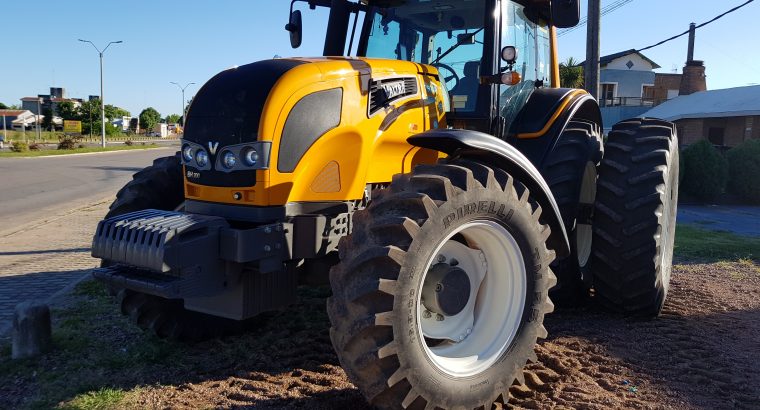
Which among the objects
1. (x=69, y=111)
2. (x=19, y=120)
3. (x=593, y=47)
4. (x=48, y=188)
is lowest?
(x=48, y=188)

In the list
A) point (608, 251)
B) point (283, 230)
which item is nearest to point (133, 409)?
point (283, 230)

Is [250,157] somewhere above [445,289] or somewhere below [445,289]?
above

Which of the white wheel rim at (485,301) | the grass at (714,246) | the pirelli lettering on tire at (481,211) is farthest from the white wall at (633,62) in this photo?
the pirelli lettering on tire at (481,211)

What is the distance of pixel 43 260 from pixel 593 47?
993cm

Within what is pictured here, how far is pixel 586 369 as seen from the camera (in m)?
3.88

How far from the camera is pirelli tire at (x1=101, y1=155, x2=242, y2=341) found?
397 cm

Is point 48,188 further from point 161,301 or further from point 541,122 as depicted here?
point 541,122

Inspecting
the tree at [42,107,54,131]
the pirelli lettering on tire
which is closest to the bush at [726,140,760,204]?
the pirelli lettering on tire

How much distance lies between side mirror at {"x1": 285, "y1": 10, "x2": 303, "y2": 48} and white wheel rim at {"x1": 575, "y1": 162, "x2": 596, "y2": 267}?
2.61 m

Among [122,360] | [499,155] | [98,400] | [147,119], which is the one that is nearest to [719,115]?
[499,155]

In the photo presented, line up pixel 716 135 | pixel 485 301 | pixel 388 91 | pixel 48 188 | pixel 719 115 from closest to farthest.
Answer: pixel 485 301, pixel 388 91, pixel 48 188, pixel 719 115, pixel 716 135

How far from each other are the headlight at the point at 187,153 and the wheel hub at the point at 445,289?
61.8 inches

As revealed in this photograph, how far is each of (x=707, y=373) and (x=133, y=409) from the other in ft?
11.3

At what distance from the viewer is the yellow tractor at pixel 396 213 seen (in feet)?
9.18
